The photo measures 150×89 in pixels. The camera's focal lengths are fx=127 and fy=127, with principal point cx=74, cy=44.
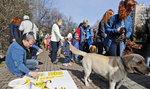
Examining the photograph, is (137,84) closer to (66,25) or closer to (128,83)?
(128,83)

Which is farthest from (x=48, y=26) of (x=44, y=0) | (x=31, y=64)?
(x=31, y=64)

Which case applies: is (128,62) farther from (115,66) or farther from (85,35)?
(85,35)

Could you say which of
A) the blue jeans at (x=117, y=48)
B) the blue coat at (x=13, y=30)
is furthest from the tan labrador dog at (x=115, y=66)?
the blue coat at (x=13, y=30)

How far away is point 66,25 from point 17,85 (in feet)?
132

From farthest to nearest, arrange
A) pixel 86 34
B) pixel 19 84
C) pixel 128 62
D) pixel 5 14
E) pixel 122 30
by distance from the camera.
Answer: pixel 5 14 < pixel 86 34 < pixel 122 30 < pixel 128 62 < pixel 19 84

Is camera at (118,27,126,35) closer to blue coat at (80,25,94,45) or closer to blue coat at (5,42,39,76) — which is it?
blue coat at (5,42,39,76)

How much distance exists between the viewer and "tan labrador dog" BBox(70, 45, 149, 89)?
2611mm

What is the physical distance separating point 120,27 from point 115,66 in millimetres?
987

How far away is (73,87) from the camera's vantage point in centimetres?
326

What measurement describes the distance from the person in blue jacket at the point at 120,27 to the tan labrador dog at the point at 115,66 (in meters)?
0.51

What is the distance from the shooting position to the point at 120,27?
317 centimetres

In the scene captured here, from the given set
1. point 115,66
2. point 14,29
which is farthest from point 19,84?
point 14,29

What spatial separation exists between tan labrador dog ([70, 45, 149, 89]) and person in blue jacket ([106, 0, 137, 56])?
0.51 metres

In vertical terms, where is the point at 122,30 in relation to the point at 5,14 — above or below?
below
